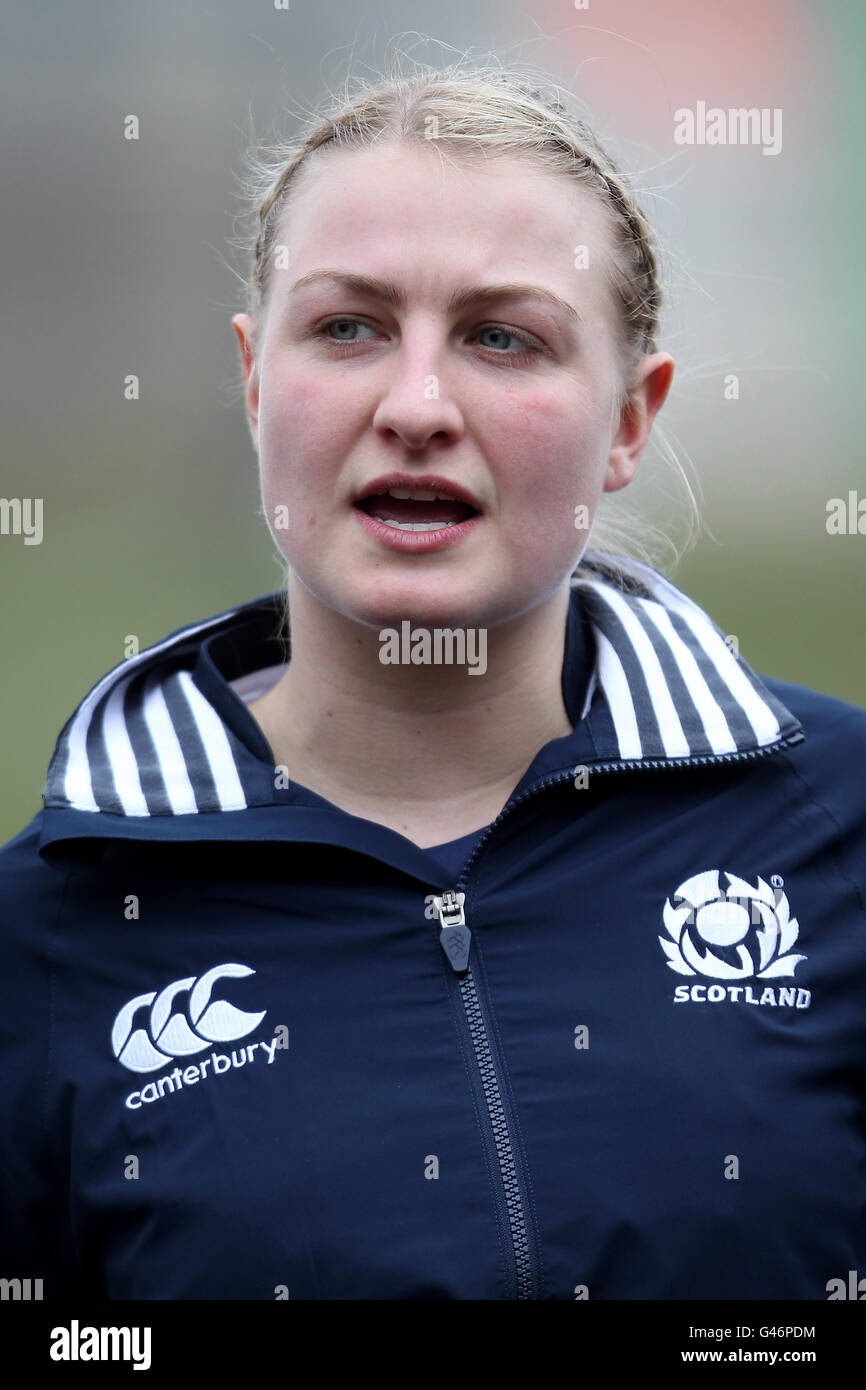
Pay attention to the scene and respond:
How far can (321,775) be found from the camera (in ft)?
6.17

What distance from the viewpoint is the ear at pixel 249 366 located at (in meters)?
2.03

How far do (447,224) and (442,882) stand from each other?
745 mm

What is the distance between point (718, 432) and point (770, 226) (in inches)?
128

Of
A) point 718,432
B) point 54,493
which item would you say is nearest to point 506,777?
point 718,432

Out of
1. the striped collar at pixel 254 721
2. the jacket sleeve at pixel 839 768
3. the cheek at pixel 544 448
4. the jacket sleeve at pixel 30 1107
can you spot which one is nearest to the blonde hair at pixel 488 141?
the cheek at pixel 544 448

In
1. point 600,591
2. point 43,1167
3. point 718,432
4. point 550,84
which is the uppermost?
point 718,432

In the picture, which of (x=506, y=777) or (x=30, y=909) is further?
(x=506, y=777)

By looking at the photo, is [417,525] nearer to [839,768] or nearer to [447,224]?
[447,224]
